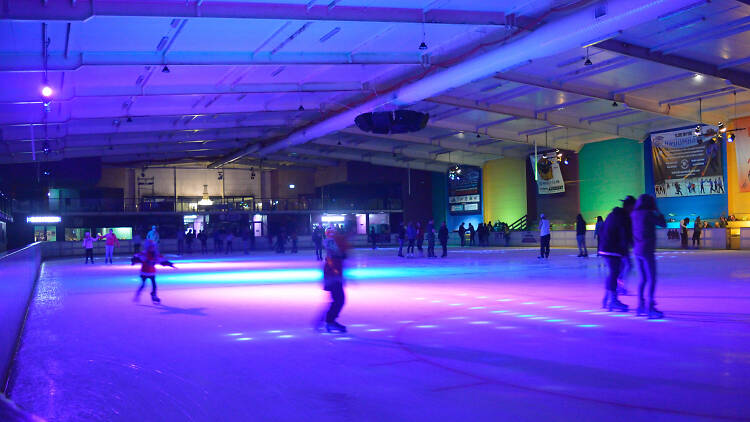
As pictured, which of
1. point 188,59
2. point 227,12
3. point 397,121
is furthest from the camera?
point 397,121

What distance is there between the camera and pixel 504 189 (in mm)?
36156

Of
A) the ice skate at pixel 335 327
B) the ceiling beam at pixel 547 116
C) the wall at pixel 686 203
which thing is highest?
the ceiling beam at pixel 547 116

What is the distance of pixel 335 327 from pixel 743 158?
23.3 meters

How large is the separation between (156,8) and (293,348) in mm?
6790

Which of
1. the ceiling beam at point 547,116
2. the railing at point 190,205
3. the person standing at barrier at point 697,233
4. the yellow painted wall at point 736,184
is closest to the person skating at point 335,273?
the ceiling beam at point 547,116

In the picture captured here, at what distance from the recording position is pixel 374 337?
17.9 ft

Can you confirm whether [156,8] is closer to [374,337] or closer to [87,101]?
[374,337]

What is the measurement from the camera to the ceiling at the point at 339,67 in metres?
11.0

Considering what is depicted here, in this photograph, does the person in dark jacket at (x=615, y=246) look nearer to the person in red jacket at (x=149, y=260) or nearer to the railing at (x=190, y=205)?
the person in red jacket at (x=149, y=260)

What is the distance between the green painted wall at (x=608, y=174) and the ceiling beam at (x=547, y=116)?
1614 mm

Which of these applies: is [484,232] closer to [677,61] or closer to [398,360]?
[677,61]

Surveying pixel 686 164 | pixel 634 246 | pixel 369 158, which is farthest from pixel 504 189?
pixel 634 246

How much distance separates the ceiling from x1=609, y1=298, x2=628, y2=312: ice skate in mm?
6386

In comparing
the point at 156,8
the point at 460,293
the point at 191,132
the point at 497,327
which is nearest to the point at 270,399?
the point at 497,327
